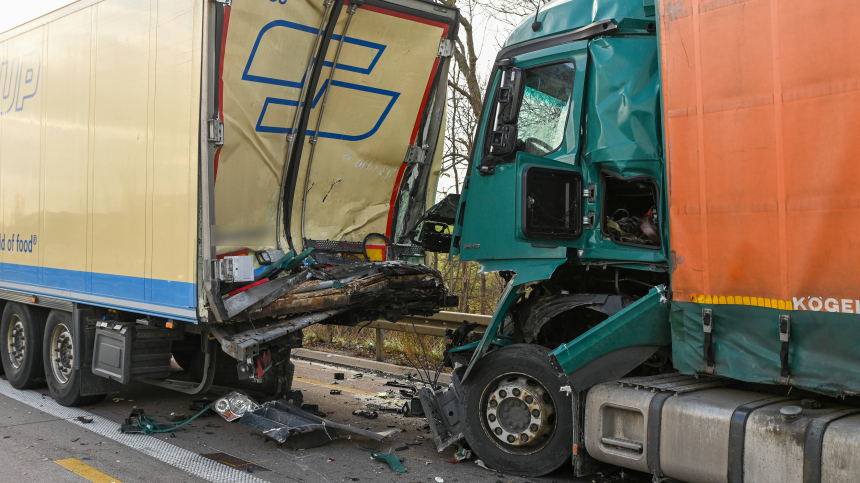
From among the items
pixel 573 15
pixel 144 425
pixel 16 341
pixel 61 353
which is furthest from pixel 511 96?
pixel 16 341

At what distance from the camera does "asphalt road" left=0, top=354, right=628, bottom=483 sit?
15.9 feet

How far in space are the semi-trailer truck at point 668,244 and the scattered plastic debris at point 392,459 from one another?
360 mm

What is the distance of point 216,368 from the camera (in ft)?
22.5

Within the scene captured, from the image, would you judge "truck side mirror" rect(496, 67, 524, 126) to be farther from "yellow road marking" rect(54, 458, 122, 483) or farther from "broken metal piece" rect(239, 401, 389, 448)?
"yellow road marking" rect(54, 458, 122, 483)

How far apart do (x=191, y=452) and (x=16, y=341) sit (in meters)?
3.75

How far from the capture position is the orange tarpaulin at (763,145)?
3490mm

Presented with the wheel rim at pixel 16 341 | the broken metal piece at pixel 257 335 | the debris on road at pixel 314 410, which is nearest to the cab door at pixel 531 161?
the broken metal piece at pixel 257 335

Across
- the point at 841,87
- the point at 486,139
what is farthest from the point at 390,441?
the point at 841,87

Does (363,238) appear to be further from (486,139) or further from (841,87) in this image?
(841,87)

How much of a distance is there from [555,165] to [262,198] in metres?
2.66

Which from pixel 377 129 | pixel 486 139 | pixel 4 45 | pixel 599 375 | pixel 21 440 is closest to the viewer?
pixel 599 375

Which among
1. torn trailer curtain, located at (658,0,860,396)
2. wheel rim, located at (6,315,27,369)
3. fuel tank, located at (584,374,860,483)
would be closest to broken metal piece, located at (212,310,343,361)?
fuel tank, located at (584,374,860,483)

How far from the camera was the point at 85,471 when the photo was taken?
4.91m

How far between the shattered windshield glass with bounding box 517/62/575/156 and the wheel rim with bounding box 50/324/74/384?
15.8 feet
